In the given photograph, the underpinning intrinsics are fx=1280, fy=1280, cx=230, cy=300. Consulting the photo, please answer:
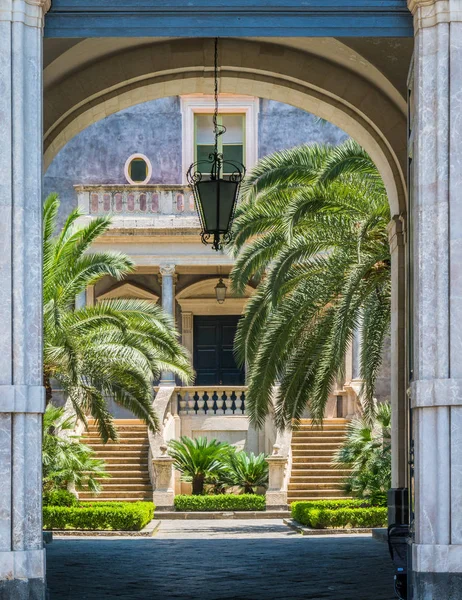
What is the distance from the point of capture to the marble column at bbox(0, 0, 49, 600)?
7.91m

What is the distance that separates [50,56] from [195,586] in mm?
5315

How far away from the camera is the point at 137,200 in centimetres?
3020

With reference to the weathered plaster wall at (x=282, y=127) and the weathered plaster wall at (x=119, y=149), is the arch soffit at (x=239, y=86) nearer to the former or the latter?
the weathered plaster wall at (x=119, y=149)

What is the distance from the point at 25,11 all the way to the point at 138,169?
24.2 m

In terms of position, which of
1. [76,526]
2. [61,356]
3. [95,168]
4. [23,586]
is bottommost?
[76,526]

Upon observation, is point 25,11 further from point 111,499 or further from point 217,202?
point 111,499

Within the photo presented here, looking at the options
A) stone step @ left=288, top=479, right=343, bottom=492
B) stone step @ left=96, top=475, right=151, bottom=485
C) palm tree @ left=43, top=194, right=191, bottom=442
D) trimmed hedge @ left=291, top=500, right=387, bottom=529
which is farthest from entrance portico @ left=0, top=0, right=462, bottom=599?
stone step @ left=96, top=475, right=151, bottom=485

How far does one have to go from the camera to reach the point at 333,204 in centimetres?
1808

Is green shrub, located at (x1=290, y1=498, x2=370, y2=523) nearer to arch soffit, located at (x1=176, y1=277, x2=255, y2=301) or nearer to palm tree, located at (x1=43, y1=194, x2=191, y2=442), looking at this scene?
palm tree, located at (x1=43, y1=194, x2=191, y2=442)

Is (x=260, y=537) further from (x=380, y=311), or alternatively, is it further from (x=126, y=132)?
(x=126, y=132)

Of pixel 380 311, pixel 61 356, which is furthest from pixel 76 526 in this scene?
pixel 380 311

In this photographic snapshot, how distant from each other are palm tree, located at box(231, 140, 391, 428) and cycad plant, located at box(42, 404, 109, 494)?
5410 millimetres

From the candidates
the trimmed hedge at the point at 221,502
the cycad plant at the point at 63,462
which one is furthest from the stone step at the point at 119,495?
the cycad plant at the point at 63,462

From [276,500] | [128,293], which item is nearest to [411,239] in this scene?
[276,500]
